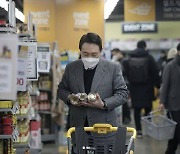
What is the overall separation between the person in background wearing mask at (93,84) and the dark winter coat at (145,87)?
4.98 meters

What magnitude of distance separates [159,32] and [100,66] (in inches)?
557

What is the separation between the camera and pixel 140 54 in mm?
9562

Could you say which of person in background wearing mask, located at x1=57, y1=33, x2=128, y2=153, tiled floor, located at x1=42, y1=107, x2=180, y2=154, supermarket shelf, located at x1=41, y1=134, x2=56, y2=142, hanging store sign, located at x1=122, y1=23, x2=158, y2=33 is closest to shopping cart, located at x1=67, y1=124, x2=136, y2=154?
person in background wearing mask, located at x1=57, y1=33, x2=128, y2=153

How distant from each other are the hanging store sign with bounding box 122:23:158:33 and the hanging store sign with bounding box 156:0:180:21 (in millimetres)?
4380

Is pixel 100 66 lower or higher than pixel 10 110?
higher

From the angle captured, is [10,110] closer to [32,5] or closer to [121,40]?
[32,5]

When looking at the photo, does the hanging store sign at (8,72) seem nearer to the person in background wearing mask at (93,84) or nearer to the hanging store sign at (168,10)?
the person in background wearing mask at (93,84)

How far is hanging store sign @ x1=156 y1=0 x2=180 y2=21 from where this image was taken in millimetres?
12414

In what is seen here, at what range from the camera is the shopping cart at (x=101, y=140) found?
394 cm

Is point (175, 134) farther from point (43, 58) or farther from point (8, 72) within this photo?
point (8, 72)

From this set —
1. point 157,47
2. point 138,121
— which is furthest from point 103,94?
point 157,47

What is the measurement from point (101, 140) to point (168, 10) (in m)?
8.96

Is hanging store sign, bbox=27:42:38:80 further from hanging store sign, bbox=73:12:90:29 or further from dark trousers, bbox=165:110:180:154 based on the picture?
hanging store sign, bbox=73:12:90:29

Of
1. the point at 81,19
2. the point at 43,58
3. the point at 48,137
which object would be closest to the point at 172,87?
the point at 43,58
